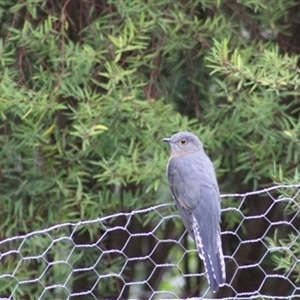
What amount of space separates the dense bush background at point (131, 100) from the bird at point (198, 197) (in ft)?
0.80

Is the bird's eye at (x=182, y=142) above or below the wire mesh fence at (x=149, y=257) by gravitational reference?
above

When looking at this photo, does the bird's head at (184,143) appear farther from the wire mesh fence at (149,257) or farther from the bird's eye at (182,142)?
the wire mesh fence at (149,257)

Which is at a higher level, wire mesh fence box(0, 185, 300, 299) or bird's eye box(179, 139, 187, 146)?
bird's eye box(179, 139, 187, 146)

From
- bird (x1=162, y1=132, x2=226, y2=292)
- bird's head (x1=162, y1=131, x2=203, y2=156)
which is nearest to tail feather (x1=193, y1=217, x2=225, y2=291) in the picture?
bird (x1=162, y1=132, x2=226, y2=292)

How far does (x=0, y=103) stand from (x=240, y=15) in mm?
1251

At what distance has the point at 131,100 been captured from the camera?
5172 mm

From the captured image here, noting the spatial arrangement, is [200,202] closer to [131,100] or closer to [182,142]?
[182,142]

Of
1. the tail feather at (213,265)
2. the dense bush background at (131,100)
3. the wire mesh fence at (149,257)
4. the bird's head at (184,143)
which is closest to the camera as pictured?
the tail feather at (213,265)

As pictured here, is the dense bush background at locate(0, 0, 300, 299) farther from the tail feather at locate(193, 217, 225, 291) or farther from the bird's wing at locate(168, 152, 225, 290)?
the tail feather at locate(193, 217, 225, 291)

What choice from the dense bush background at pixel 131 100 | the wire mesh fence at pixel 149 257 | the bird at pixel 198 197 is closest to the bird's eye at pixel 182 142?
the bird at pixel 198 197

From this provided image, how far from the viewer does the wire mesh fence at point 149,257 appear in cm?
533

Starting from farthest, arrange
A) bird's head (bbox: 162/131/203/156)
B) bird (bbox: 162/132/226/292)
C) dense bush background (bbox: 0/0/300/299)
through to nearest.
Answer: dense bush background (bbox: 0/0/300/299) < bird's head (bbox: 162/131/203/156) < bird (bbox: 162/132/226/292)

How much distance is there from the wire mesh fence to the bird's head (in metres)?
0.31

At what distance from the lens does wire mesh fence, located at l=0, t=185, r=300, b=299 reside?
533 centimetres
